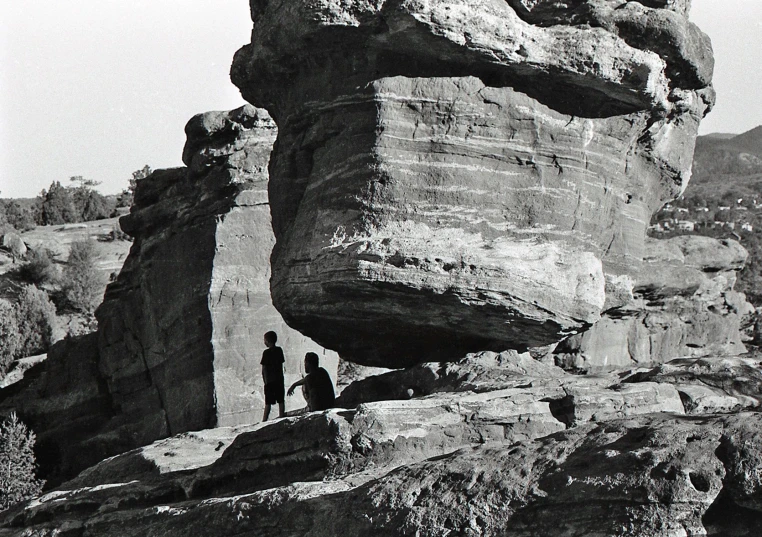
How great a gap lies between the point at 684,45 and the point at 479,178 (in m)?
2.58

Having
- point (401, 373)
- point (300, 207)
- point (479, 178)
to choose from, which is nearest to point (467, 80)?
point (479, 178)

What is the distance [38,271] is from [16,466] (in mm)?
20055

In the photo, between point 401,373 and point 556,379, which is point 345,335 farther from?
point 556,379

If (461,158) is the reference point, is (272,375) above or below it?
below

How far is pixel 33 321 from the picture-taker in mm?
31078

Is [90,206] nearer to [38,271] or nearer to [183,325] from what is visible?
[38,271]

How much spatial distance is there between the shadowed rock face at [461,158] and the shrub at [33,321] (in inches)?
786

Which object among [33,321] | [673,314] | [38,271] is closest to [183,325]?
[673,314]

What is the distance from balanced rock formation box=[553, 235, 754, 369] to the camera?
1479 centimetres

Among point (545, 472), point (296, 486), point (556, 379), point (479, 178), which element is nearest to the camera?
point (545, 472)

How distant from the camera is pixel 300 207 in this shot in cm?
1153

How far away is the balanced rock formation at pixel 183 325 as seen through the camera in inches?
681

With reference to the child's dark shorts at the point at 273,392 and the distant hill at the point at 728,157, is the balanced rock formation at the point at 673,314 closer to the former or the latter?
the child's dark shorts at the point at 273,392

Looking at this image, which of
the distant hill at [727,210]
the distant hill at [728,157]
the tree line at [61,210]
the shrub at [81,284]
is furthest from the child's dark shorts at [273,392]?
the distant hill at [728,157]
